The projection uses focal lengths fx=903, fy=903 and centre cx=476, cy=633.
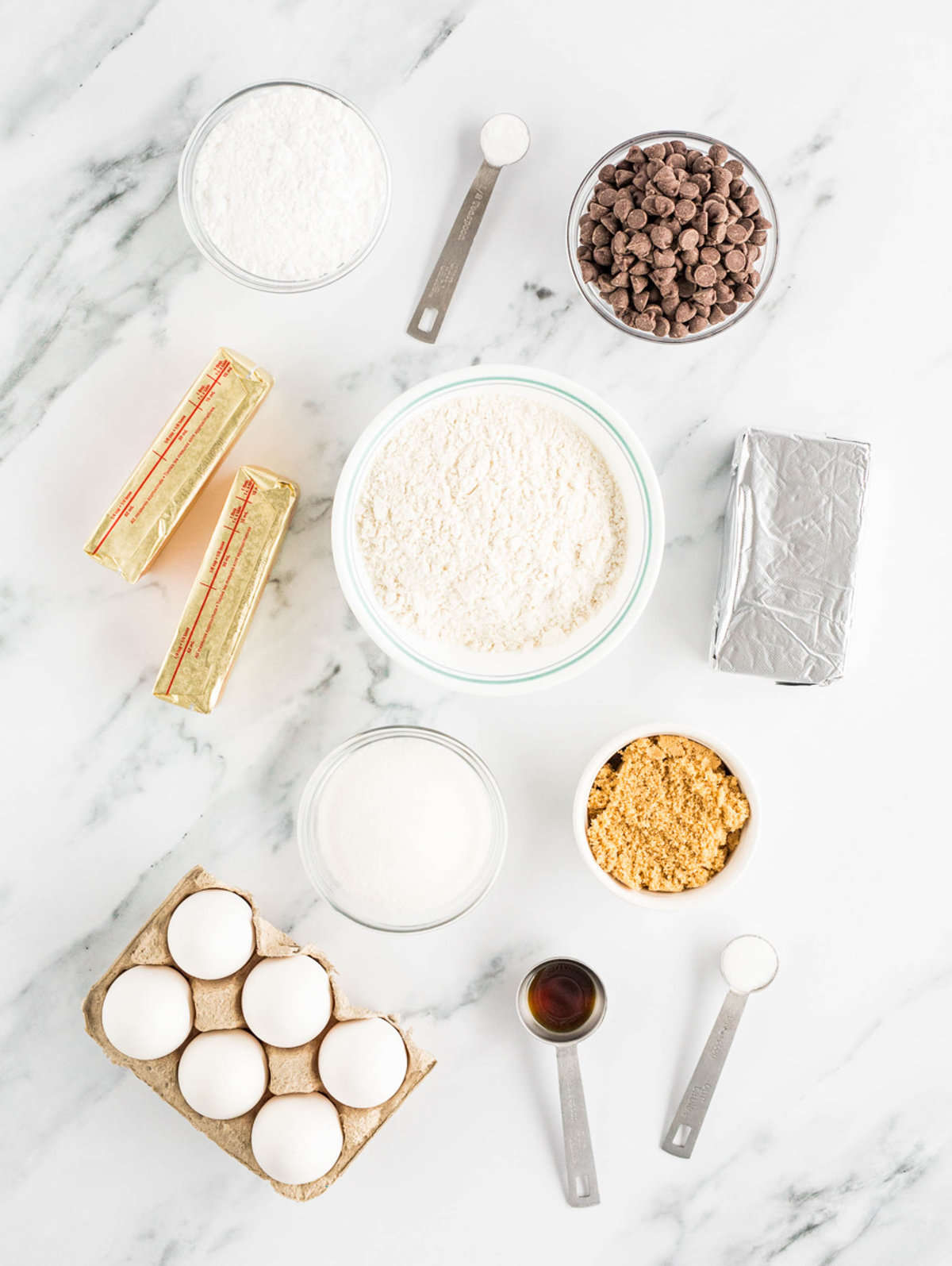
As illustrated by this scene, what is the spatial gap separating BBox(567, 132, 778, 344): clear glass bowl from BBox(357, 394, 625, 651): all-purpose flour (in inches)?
6.5

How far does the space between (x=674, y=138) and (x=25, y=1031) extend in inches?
64.4

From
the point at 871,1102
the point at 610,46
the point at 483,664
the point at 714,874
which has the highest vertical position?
the point at 610,46

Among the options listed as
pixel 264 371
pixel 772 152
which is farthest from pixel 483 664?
pixel 772 152

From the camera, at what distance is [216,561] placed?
1273 mm

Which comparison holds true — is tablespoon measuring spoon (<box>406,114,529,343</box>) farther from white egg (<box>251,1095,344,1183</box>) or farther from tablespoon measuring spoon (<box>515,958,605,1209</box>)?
white egg (<box>251,1095,344,1183</box>)

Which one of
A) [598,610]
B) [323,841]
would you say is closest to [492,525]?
[598,610]

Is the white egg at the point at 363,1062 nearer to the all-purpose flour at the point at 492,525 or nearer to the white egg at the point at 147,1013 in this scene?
the white egg at the point at 147,1013

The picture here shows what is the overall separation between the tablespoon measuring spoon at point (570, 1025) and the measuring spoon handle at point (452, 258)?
0.96 metres

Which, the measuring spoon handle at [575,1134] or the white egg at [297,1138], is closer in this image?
the white egg at [297,1138]

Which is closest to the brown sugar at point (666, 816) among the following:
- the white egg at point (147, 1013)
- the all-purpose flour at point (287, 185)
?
the white egg at point (147, 1013)

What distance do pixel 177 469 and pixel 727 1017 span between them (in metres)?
1.13

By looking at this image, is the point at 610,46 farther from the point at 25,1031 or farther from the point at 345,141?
the point at 25,1031

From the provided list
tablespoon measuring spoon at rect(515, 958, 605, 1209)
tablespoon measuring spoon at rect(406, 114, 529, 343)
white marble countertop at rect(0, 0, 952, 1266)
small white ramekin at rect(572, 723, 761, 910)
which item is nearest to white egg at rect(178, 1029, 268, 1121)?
white marble countertop at rect(0, 0, 952, 1266)

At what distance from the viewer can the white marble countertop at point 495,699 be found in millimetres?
1320
